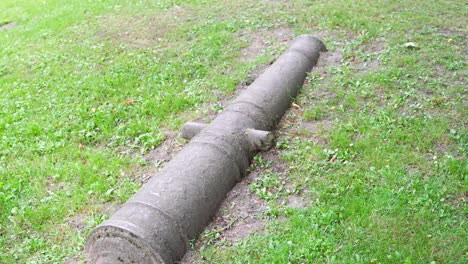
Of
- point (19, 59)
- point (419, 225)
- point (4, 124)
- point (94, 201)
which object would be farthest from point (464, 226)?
point (19, 59)

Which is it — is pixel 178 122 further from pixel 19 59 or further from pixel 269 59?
pixel 19 59

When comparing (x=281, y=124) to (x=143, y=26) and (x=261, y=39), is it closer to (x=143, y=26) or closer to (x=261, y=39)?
(x=261, y=39)

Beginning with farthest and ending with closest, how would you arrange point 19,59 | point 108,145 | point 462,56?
point 19,59 → point 462,56 → point 108,145

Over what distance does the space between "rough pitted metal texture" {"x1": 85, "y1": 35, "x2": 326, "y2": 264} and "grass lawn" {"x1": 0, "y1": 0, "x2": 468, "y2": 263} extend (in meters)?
0.25

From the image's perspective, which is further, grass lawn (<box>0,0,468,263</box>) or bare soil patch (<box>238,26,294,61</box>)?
bare soil patch (<box>238,26,294,61</box>)

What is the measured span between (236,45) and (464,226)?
524cm

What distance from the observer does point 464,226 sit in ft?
13.4

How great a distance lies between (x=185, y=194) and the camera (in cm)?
424

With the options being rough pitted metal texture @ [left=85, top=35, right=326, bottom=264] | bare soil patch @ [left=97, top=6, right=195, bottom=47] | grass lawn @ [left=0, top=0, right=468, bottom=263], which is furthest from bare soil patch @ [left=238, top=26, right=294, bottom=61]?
rough pitted metal texture @ [left=85, top=35, right=326, bottom=264]

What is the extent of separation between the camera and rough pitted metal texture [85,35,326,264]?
390 cm

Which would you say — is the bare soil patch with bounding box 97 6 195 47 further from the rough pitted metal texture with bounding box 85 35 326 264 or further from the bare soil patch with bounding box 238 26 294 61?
the rough pitted metal texture with bounding box 85 35 326 264

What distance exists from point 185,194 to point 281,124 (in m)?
2.05

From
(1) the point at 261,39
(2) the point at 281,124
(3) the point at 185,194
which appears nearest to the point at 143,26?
(1) the point at 261,39

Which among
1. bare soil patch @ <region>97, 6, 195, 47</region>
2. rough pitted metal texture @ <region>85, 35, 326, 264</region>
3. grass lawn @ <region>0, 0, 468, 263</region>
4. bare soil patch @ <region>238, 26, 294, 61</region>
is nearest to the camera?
rough pitted metal texture @ <region>85, 35, 326, 264</region>
